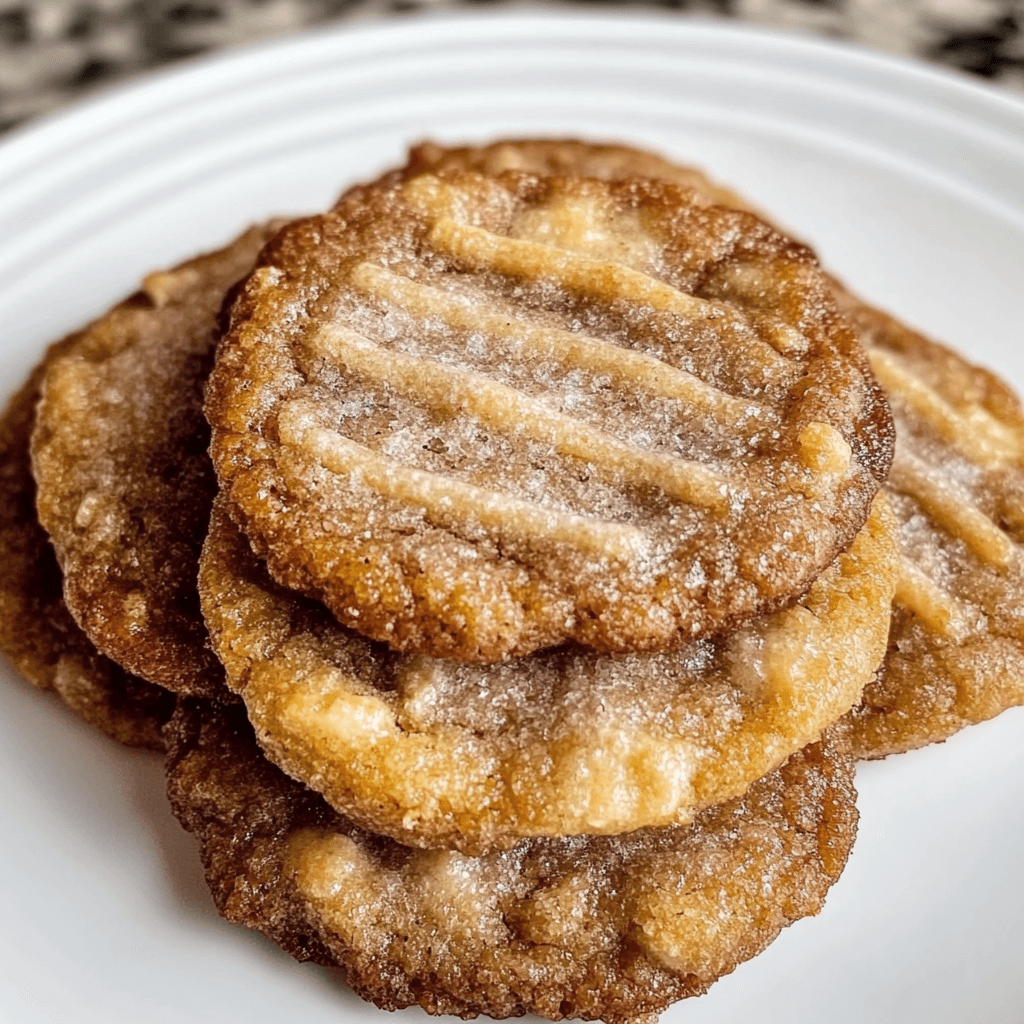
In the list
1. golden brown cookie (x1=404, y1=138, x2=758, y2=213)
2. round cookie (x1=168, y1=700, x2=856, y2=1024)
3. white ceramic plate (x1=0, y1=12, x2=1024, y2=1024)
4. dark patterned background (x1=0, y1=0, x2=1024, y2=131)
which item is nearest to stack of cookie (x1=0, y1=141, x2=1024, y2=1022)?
round cookie (x1=168, y1=700, x2=856, y2=1024)

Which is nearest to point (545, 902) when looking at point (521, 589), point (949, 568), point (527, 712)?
point (527, 712)

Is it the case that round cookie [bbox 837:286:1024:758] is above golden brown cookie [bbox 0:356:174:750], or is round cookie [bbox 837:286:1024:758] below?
above

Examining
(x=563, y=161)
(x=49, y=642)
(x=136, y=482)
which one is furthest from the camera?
(x=563, y=161)

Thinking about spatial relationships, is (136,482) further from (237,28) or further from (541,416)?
(237,28)

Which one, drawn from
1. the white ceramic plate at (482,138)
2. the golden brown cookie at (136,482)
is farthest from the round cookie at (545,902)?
the golden brown cookie at (136,482)

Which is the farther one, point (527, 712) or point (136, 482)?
point (136, 482)

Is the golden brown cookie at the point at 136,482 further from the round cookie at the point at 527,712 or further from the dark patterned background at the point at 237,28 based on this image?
the dark patterned background at the point at 237,28

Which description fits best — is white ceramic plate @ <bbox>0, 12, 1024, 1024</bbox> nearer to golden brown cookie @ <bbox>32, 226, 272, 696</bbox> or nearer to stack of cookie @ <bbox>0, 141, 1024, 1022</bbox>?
stack of cookie @ <bbox>0, 141, 1024, 1022</bbox>
